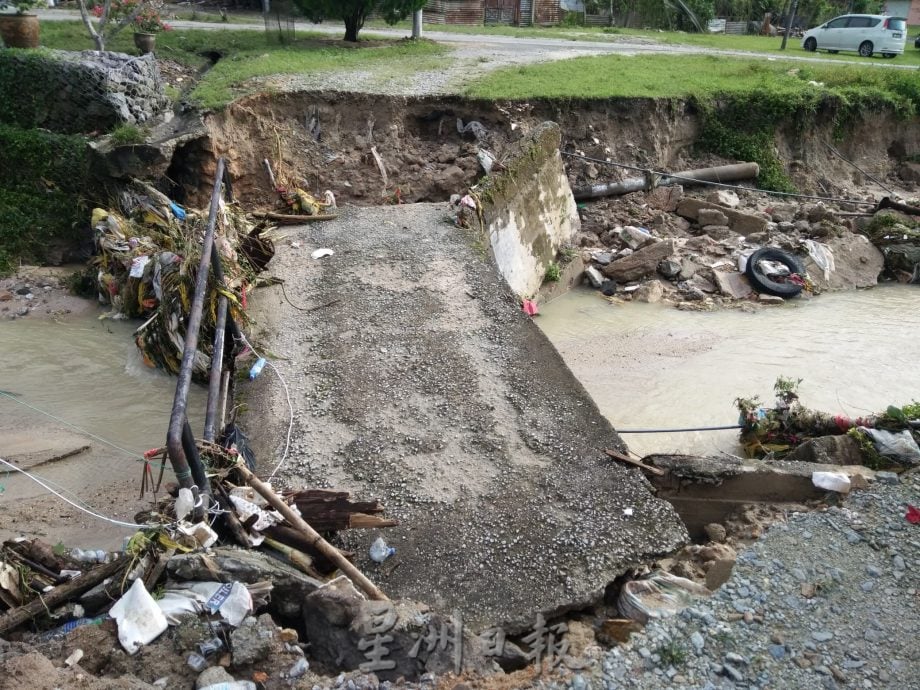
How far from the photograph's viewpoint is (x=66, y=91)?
33.9ft

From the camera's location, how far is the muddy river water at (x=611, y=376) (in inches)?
242

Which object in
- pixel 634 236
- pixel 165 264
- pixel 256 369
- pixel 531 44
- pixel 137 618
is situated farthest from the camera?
pixel 531 44

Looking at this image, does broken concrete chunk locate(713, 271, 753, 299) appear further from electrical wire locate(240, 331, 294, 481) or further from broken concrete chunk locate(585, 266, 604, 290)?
electrical wire locate(240, 331, 294, 481)

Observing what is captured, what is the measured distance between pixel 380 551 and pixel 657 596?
167 centimetres

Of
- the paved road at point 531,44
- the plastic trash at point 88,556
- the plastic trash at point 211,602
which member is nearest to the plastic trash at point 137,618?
the plastic trash at point 211,602

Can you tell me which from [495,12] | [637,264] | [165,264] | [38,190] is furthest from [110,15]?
[495,12]

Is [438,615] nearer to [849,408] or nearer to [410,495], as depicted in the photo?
[410,495]

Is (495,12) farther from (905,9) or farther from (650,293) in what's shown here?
(905,9)

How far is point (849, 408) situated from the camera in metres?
7.90

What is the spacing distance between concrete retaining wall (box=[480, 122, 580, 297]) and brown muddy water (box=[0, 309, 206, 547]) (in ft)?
13.3

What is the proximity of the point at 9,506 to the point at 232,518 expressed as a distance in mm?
2695

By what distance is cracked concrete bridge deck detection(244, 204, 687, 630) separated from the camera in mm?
4566

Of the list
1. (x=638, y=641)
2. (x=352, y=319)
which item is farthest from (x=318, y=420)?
(x=638, y=641)

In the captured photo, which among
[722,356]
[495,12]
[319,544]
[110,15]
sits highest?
[495,12]
